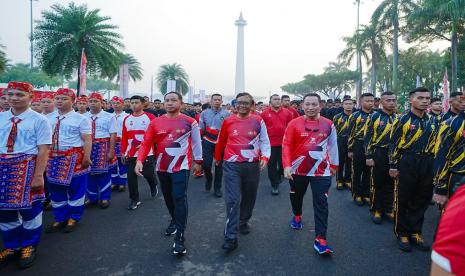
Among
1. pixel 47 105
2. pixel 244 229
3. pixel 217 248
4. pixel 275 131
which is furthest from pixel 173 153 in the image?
pixel 275 131

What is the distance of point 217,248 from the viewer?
4121 mm

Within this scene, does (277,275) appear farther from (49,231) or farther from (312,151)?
(49,231)

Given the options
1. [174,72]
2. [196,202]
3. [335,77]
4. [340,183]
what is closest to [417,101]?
[340,183]

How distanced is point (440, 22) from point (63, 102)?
1037 inches

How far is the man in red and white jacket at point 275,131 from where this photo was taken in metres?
6.85

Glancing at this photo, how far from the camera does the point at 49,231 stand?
471cm

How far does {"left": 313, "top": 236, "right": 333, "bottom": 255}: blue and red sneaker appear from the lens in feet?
12.5

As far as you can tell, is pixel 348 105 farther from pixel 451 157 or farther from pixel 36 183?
pixel 36 183

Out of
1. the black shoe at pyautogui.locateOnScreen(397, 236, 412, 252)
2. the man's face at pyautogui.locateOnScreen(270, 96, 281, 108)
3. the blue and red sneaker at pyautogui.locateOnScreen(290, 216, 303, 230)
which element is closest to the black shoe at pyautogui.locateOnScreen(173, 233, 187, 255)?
the blue and red sneaker at pyautogui.locateOnScreen(290, 216, 303, 230)

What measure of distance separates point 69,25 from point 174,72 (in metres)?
33.5

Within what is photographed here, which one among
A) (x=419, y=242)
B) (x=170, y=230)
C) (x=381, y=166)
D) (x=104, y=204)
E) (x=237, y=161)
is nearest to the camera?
(x=419, y=242)

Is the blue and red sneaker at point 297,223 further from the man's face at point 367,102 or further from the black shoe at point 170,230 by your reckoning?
the man's face at point 367,102

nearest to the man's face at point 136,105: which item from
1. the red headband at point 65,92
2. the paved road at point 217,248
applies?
the red headband at point 65,92

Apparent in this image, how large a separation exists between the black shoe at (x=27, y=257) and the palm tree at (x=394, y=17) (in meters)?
28.9
